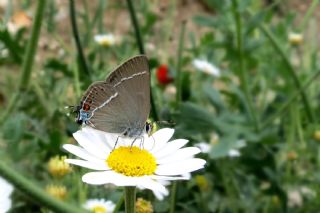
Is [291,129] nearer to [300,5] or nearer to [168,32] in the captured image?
[168,32]

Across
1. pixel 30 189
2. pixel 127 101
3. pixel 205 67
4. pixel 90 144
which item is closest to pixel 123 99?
pixel 127 101

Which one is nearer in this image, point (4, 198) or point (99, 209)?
point (4, 198)

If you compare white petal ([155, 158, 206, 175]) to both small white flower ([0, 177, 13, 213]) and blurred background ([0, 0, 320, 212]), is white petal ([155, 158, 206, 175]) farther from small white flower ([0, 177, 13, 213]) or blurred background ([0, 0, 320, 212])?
blurred background ([0, 0, 320, 212])

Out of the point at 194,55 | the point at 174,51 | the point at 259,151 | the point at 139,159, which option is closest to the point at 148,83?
the point at 139,159

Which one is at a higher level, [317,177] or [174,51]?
[174,51]

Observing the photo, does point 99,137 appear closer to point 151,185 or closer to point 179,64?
point 151,185

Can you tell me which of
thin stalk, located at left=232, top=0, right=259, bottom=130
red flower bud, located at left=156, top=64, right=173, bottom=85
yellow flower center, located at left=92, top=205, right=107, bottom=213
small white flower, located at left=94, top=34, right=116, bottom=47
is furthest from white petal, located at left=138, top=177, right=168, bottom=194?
small white flower, located at left=94, top=34, right=116, bottom=47
